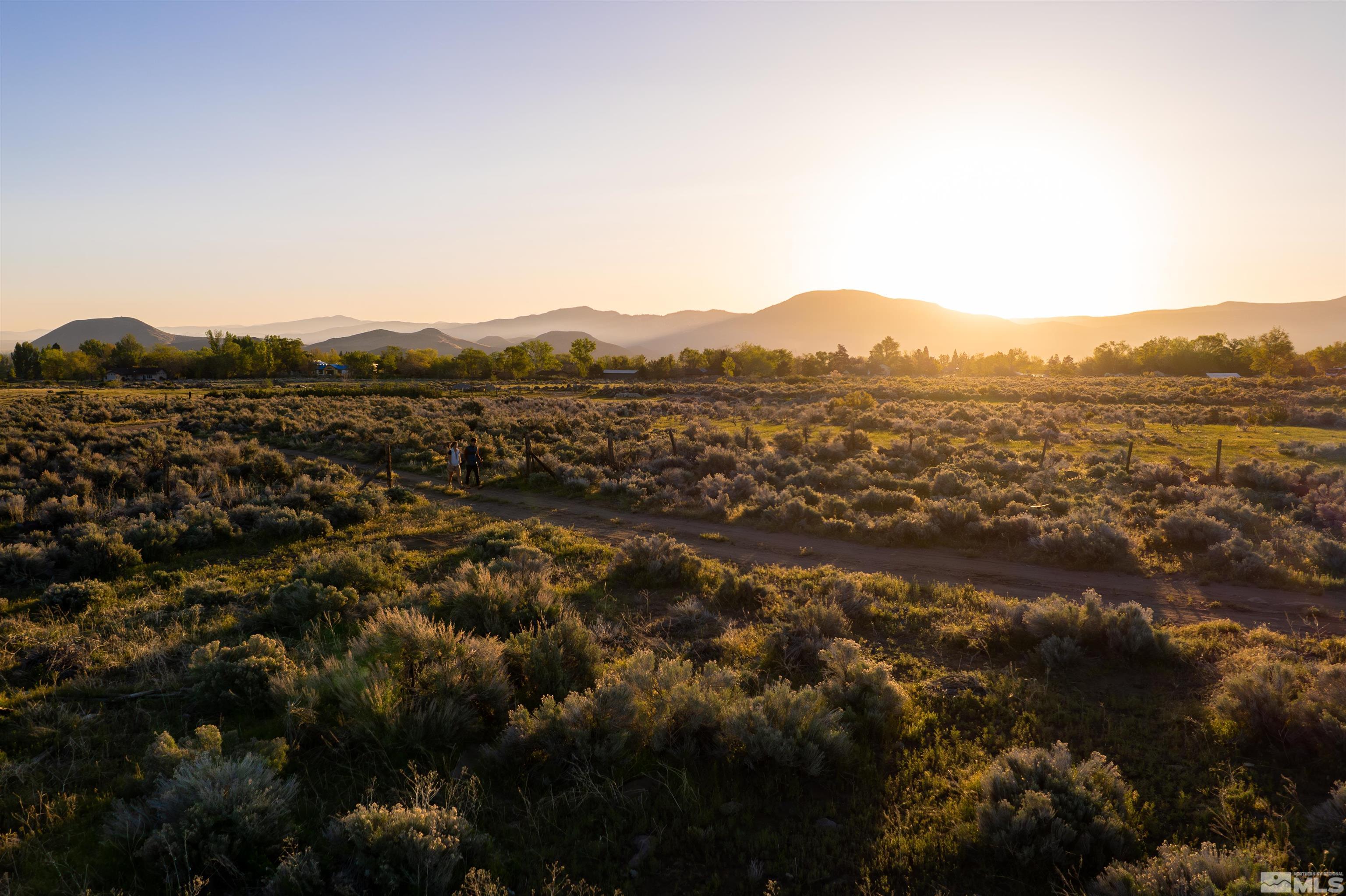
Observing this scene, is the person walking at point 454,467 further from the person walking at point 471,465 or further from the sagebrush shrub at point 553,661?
the sagebrush shrub at point 553,661

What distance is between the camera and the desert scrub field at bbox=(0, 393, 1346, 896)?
4.62m

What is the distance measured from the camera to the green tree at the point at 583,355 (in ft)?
376

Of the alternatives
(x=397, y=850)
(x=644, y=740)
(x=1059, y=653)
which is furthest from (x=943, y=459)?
(x=397, y=850)

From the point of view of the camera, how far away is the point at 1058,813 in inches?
190

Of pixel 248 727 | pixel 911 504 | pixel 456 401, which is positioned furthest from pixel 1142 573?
pixel 456 401

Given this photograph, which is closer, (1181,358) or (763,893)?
(763,893)

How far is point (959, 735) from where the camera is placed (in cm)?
645

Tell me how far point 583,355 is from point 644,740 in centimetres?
11651

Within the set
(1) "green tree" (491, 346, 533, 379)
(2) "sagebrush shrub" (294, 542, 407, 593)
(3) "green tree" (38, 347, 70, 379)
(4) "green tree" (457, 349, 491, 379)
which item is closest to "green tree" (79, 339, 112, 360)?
(3) "green tree" (38, 347, 70, 379)

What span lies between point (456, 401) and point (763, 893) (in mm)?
56368

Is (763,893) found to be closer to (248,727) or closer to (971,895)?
(971,895)

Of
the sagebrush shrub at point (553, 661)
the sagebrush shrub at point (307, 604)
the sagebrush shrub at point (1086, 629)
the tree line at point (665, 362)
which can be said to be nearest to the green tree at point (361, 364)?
the tree line at point (665, 362)

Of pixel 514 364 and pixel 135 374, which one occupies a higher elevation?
pixel 514 364

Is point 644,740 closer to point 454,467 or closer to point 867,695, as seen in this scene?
point 867,695
